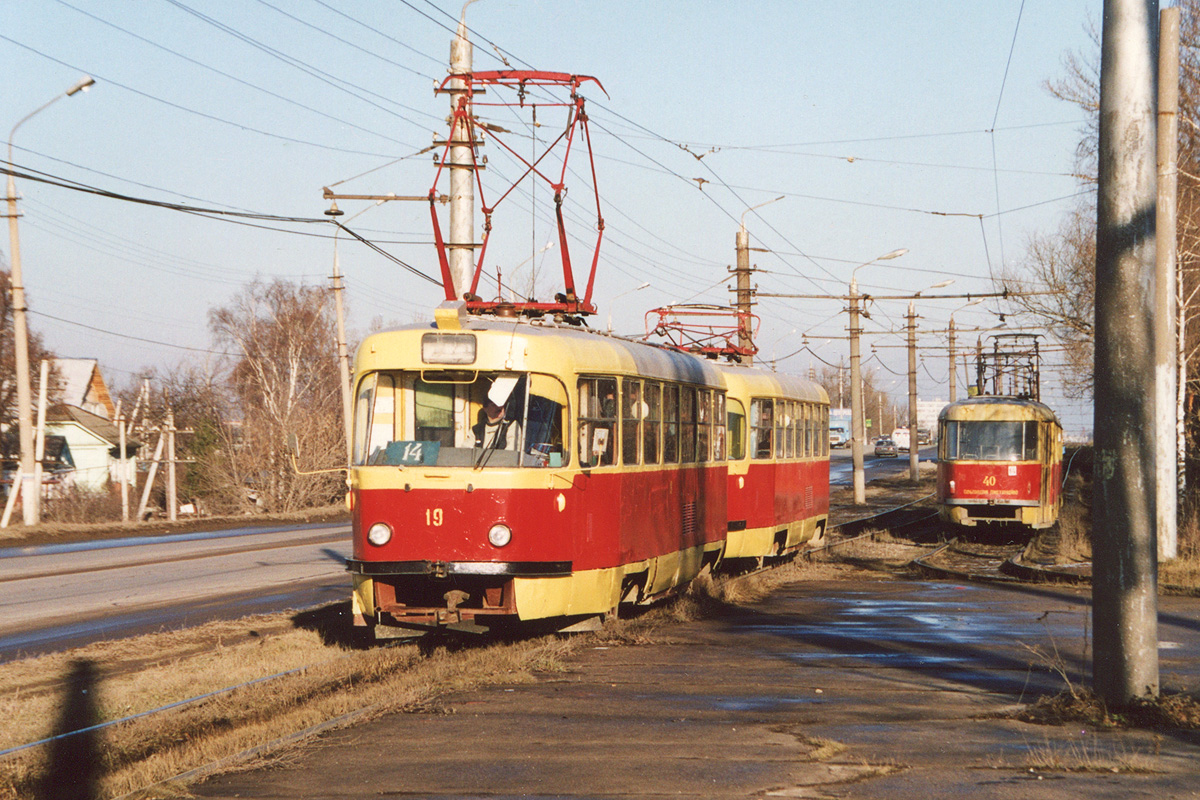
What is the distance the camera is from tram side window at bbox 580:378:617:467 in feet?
38.6

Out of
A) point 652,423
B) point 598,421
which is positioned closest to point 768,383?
point 652,423

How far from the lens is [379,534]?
11039mm

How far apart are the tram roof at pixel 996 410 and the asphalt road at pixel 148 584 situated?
13649mm

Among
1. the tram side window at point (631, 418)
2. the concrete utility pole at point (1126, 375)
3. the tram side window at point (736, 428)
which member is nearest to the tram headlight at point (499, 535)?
the tram side window at point (631, 418)

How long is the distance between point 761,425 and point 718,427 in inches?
115

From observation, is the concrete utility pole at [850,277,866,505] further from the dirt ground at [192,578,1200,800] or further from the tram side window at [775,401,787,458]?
the dirt ground at [192,578,1200,800]

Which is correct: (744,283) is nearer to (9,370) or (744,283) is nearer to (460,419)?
(460,419)

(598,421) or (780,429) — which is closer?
(598,421)

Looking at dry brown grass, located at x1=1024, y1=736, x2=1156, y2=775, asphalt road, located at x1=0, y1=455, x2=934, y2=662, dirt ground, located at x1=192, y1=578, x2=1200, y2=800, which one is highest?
dry brown grass, located at x1=1024, y1=736, x2=1156, y2=775

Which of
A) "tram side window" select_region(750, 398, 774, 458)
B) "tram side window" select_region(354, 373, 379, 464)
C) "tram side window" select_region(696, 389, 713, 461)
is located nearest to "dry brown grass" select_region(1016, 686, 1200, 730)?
"tram side window" select_region(354, 373, 379, 464)

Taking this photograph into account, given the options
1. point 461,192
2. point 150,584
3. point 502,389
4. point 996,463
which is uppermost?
point 461,192

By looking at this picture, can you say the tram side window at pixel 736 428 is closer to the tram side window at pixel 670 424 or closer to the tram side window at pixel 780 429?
the tram side window at pixel 780 429

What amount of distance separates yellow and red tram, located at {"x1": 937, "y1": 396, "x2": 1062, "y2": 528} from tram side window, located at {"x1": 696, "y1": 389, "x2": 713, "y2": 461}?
1327cm

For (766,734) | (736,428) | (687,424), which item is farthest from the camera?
(736,428)
